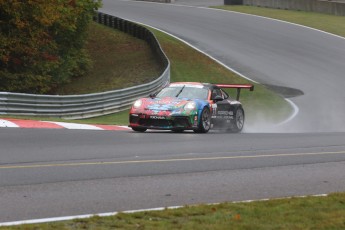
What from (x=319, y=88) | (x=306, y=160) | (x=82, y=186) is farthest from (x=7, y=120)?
(x=319, y=88)

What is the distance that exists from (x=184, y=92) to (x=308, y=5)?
4375 cm

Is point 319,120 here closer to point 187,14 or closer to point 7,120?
point 7,120

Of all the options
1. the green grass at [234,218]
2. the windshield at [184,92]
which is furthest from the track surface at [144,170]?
the windshield at [184,92]

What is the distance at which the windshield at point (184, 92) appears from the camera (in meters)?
20.3

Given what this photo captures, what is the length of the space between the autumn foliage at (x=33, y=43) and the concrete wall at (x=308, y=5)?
1001 inches

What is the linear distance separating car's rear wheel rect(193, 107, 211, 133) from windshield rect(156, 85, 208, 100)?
534mm

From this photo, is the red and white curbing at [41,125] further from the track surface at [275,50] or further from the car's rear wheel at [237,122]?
the track surface at [275,50]

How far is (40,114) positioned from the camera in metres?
23.6

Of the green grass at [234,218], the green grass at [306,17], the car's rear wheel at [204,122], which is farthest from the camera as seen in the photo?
the green grass at [306,17]

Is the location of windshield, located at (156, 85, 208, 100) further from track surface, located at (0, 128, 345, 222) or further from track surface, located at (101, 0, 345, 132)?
track surface, located at (101, 0, 345, 132)

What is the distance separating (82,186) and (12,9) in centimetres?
2493

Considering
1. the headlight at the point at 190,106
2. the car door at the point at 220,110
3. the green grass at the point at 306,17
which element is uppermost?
the headlight at the point at 190,106

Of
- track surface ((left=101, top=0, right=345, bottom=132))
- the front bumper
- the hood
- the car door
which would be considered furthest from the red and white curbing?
track surface ((left=101, top=0, right=345, bottom=132))

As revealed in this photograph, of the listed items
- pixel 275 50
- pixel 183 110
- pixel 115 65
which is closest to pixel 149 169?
pixel 183 110
